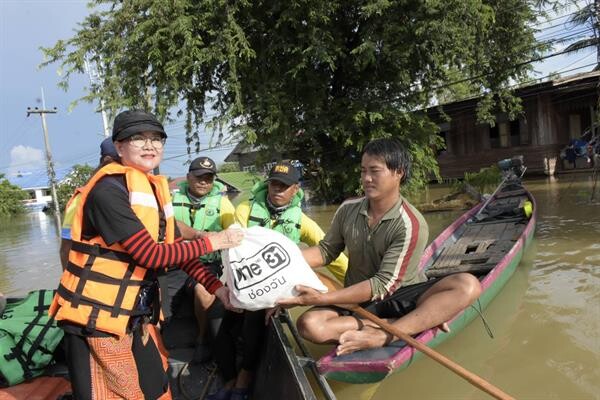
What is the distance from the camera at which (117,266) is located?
1.88 m

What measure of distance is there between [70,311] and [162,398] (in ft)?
2.19

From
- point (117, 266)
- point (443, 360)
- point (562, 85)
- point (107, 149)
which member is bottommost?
point (443, 360)

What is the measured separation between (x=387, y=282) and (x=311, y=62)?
10.6 metres

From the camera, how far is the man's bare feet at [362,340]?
2779 mm

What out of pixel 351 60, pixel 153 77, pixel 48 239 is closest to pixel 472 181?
pixel 351 60

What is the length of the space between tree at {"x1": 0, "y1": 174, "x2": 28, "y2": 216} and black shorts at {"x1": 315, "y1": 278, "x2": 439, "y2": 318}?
1659 inches

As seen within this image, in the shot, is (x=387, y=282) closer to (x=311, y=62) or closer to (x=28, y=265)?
(x=311, y=62)

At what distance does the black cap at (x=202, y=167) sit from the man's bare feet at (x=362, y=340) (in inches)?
74.0

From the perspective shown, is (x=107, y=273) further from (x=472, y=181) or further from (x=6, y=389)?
(x=472, y=181)

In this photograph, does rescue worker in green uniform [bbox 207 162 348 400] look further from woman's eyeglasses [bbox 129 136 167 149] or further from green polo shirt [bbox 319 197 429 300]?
woman's eyeglasses [bbox 129 136 167 149]

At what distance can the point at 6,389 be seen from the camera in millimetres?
2623

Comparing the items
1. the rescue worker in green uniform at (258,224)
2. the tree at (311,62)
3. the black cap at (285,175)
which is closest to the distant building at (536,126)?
the tree at (311,62)

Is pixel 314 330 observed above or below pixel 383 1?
below

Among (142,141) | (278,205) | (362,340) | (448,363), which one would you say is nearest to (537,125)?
(278,205)
